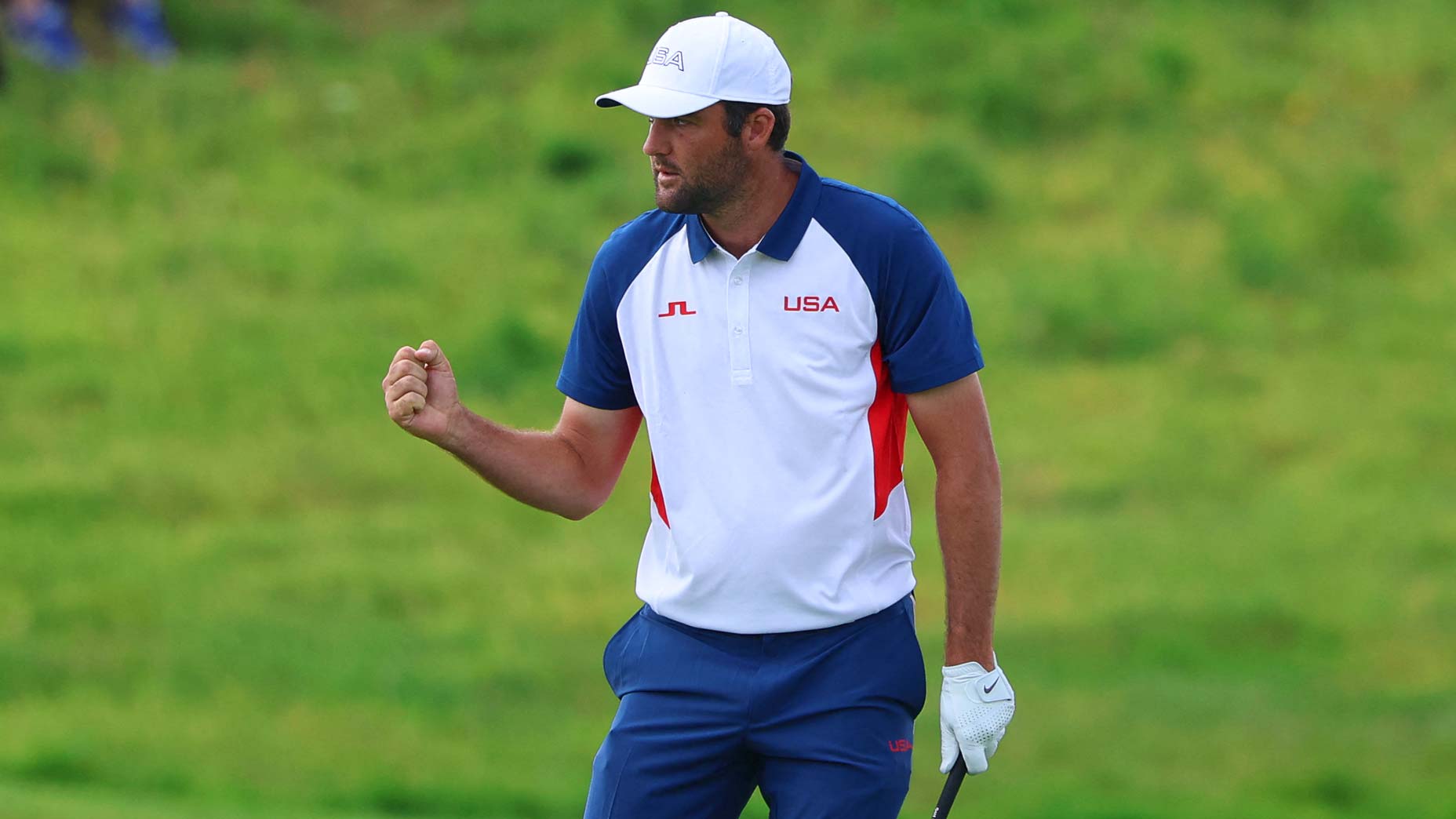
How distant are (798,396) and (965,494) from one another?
38 cm

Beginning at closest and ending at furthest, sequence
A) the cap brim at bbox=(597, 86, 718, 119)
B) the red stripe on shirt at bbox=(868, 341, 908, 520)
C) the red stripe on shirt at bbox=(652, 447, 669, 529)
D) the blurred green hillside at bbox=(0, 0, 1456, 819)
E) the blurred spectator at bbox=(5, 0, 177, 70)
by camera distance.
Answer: the cap brim at bbox=(597, 86, 718, 119), the red stripe on shirt at bbox=(868, 341, 908, 520), the red stripe on shirt at bbox=(652, 447, 669, 529), the blurred green hillside at bbox=(0, 0, 1456, 819), the blurred spectator at bbox=(5, 0, 177, 70)

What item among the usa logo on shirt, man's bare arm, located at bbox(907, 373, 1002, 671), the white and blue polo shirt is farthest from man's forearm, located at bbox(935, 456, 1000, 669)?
the usa logo on shirt

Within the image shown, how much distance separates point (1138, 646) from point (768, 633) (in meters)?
7.74

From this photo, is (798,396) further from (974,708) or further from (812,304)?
(974,708)

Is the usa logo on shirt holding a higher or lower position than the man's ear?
lower

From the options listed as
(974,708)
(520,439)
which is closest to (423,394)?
(520,439)

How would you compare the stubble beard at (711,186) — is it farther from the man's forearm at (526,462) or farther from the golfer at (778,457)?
the man's forearm at (526,462)

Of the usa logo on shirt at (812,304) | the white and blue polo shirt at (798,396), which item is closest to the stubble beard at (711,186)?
the white and blue polo shirt at (798,396)

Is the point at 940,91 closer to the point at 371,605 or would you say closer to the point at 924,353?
the point at 371,605

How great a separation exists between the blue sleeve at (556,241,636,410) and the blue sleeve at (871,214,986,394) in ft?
1.86

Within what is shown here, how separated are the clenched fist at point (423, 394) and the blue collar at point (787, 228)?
0.55m

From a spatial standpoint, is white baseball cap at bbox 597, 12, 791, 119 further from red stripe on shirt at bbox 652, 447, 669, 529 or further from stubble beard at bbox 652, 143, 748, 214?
red stripe on shirt at bbox 652, 447, 669, 529

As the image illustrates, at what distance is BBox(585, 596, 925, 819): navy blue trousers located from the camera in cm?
401

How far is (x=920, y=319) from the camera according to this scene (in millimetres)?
3969
